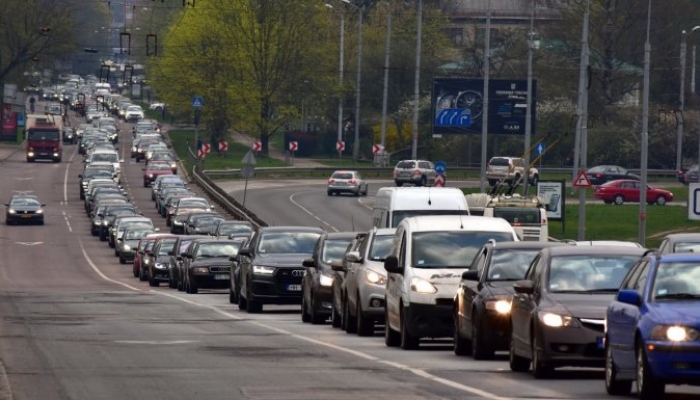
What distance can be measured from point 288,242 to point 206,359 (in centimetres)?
1434

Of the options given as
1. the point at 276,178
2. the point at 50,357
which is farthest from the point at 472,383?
the point at 276,178

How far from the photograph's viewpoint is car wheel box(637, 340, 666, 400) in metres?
14.7

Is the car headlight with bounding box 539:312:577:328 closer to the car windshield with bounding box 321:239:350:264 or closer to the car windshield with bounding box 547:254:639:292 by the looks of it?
the car windshield with bounding box 547:254:639:292

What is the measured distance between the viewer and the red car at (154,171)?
99125 millimetres

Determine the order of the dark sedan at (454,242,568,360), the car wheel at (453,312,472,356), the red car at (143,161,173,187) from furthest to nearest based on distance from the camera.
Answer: the red car at (143,161,173,187) → the car wheel at (453,312,472,356) → the dark sedan at (454,242,568,360)

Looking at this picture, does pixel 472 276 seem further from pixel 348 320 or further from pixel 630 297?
pixel 348 320

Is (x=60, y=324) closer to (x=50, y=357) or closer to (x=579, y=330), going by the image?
(x=50, y=357)

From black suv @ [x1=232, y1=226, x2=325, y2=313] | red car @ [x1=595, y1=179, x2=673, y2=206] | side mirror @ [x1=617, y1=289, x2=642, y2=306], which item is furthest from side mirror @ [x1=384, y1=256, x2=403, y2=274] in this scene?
red car @ [x1=595, y1=179, x2=673, y2=206]

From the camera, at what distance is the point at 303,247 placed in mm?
34500

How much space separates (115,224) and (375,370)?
162 feet

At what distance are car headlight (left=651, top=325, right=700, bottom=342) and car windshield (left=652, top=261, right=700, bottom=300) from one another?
796 millimetres

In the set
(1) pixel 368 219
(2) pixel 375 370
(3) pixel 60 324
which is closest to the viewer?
(2) pixel 375 370

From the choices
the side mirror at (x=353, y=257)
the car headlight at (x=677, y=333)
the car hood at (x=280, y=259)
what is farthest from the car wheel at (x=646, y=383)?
the car hood at (x=280, y=259)

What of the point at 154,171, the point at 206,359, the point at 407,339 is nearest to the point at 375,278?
the point at 407,339
